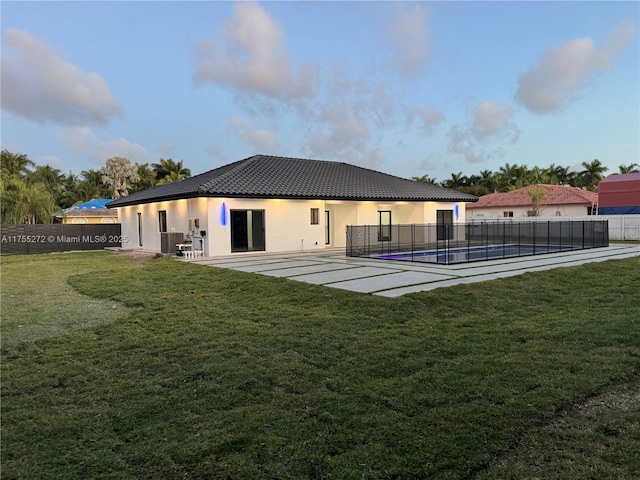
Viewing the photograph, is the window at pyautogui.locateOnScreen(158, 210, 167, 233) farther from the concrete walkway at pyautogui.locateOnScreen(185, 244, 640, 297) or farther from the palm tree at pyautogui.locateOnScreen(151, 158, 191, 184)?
the palm tree at pyautogui.locateOnScreen(151, 158, 191, 184)

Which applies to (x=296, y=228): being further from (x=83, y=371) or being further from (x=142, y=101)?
(x=83, y=371)

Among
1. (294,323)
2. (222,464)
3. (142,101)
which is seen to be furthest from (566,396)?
(142,101)

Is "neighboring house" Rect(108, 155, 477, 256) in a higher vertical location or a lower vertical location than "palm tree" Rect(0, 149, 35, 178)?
lower

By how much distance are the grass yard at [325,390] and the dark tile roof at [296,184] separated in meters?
10.5

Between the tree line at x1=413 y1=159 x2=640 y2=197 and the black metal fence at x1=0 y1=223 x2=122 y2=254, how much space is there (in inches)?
1621

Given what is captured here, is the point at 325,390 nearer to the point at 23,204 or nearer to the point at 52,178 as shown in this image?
the point at 23,204

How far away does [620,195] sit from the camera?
32062mm

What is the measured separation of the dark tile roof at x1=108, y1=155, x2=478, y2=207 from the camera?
1733 cm

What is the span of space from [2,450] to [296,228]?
16.1 metres

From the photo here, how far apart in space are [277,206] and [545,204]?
29649 mm

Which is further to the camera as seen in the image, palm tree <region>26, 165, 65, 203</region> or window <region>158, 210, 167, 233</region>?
palm tree <region>26, 165, 65, 203</region>

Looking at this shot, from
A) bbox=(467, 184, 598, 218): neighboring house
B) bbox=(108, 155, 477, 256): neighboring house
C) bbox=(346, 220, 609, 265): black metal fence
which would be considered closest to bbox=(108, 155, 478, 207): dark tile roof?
bbox=(108, 155, 477, 256): neighboring house

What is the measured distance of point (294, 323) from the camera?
616 cm

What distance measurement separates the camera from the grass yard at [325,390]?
2635 mm
